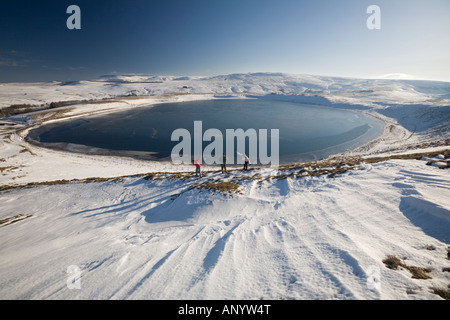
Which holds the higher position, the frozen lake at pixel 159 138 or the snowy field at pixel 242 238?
the frozen lake at pixel 159 138

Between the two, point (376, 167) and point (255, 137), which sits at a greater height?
point (255, 137)

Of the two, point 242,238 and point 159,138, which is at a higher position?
point 159,138

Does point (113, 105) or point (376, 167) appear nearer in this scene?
point (376, 167)

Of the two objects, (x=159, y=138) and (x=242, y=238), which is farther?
(x=159, y=138)

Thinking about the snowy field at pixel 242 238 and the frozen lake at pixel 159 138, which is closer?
the snowy field at pixel 242 238

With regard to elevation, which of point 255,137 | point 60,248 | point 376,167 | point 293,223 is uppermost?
point 255,137

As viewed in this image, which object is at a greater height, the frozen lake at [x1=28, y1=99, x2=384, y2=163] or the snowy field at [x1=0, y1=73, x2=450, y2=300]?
the frozen lake at [x1=28, y1=99, x2=384, y2=163]

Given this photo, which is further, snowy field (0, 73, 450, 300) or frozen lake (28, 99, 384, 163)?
frozen lake (28, 99, 384, 163)
